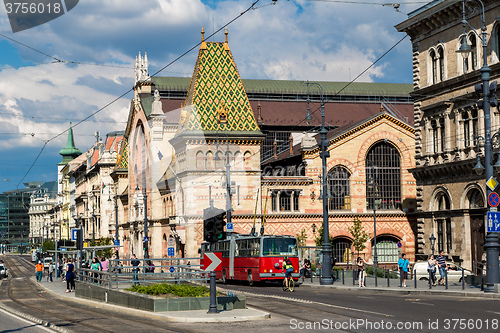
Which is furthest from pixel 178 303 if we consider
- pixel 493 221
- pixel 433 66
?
pixel 433 66

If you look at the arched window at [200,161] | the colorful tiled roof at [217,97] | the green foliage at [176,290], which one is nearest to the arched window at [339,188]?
the colorful tiled roof at [217,97]

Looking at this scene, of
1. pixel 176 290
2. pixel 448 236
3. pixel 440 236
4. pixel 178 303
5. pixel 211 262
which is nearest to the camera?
pixel 211 262

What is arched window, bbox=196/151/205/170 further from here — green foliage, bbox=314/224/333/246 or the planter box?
the planter box

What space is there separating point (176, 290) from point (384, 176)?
47781mm

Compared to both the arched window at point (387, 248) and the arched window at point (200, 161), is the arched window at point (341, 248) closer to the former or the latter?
the arched window at point (387, 248)

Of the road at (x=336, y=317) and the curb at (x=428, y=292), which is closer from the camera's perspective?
the road at (x=336, y=317)

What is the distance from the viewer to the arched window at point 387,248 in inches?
2749

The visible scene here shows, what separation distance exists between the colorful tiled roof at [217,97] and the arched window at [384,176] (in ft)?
36.5

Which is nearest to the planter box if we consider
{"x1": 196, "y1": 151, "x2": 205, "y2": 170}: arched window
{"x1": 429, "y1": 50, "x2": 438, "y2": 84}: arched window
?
{"x1": 429, "y1": 50, "x2": 438, "y2": 84}: arched window

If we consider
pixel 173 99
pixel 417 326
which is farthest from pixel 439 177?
pixel 173 99

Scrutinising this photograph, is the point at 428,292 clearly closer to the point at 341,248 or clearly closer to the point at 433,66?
the point at 433,66

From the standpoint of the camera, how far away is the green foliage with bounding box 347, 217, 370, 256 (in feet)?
219

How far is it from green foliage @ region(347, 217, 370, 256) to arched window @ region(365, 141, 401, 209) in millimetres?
2961

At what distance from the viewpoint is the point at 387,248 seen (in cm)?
7019
